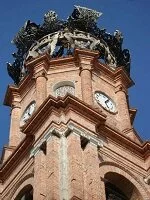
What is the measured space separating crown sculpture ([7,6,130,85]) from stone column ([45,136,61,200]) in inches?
424

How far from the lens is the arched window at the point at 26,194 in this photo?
32.6 meters

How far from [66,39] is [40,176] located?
1331cm

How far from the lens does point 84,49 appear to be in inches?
1506

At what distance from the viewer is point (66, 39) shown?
137ft

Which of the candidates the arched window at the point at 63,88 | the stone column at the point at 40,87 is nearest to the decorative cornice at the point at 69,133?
the stone column at the point at 40,87

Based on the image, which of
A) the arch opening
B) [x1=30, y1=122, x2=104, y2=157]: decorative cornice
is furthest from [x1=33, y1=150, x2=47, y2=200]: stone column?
the arch opening

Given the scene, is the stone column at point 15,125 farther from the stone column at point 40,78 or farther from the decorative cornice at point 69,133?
the decorative cornice at point 69,133

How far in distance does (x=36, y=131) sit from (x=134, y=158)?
14.4ft

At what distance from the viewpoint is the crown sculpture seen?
4141 centimetres

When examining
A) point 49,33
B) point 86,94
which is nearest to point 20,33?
point 49,33

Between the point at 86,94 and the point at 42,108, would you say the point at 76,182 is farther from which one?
the point at 86,94

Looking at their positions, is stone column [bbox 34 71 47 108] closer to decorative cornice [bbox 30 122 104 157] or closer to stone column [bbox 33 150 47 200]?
decorative cornice [bbox 30 122 104 157]

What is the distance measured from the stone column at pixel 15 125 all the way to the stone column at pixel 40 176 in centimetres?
560

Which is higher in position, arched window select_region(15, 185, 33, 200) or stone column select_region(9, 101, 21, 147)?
stone column select_region(9, 101, 21, 147)
